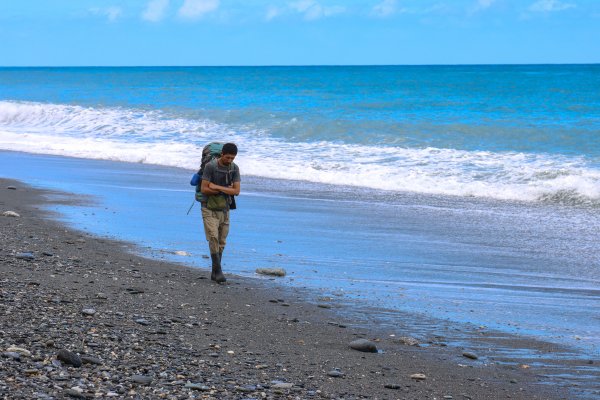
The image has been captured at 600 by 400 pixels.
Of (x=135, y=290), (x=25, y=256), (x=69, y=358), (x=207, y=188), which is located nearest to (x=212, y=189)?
(x=207, y=188)

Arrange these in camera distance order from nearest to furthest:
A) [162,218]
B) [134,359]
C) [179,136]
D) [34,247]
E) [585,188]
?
[134,359] → [34,247] → [162,218] → [585,188] → [179,136]

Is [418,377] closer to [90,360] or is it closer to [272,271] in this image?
[90,360]

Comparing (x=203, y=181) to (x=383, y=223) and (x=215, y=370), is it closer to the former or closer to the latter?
(x=215, y=370)

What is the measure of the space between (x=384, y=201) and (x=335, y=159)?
7027mm

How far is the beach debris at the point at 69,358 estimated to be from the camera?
17.8 ft

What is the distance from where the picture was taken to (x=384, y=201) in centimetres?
1555

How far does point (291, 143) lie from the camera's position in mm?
26922

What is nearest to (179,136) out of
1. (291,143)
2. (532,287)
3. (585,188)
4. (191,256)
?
(291,143)

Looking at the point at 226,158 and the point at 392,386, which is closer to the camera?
the point at 392,386

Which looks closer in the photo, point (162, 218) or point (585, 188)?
point (162, 218)

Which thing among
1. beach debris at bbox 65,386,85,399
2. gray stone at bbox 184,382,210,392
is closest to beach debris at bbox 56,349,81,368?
beach debris at bbox 65,386,85,399

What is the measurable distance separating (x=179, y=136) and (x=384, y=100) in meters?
21.0

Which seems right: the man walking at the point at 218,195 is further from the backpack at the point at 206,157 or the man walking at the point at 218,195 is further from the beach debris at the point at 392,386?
the beach debris at the point at 392,386

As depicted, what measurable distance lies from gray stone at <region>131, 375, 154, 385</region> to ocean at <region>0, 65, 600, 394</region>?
102 inches
